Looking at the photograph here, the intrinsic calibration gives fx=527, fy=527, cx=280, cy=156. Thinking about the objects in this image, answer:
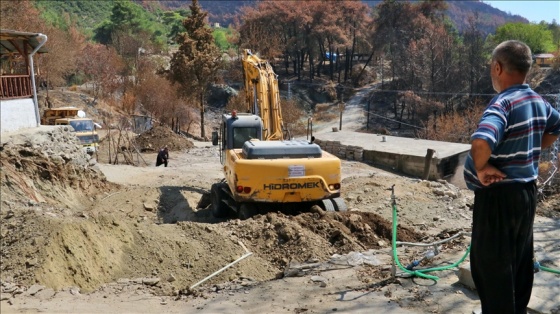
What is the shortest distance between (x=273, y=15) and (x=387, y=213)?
4135 cm

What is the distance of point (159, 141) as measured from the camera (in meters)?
26.5

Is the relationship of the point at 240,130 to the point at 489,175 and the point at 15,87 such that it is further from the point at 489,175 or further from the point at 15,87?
the point at 489,175

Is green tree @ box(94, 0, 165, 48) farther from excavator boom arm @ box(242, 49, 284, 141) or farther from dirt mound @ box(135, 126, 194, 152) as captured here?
excavator boom arm @ box(242, 49, 284, 141)

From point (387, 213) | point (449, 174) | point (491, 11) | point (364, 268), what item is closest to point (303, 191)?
point (387, 213)

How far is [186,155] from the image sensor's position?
24984mm

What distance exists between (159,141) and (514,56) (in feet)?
80.3

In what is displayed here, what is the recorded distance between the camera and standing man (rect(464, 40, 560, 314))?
10.2ft

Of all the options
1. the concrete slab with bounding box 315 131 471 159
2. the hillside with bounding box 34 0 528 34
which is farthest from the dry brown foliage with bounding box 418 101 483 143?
the hillside with bounding box 34 0 528 34

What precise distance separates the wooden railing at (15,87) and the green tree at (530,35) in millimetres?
46605

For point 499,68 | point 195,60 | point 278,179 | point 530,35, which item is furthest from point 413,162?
point 530,35

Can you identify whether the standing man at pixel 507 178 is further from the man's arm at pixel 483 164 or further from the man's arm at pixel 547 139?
the man's arm at pixel 547 139

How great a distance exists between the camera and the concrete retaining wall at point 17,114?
11.2m

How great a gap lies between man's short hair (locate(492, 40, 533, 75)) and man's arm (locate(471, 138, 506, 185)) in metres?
0.59

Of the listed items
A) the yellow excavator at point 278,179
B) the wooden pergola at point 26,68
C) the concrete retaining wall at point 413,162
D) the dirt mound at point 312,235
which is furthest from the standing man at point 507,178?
the concrete retaining wall at point 413,162
